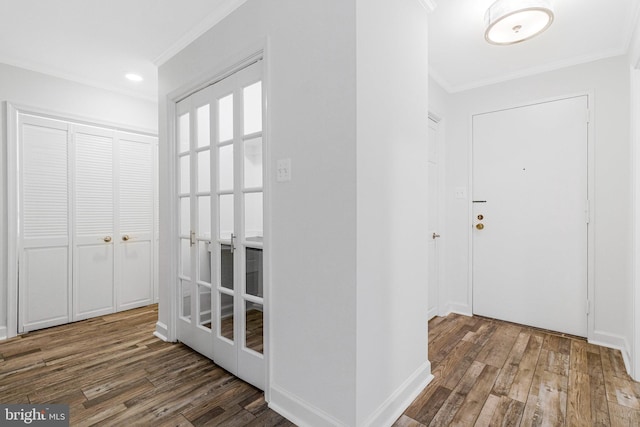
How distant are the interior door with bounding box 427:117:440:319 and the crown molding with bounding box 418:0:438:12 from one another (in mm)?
1333

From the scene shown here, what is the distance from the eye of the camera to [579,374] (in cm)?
220

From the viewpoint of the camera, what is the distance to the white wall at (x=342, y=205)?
58.6 inches

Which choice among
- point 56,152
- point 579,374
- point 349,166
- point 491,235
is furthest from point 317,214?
point 56,152

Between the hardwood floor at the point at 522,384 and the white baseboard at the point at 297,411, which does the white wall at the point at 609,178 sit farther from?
the white baseboard at the point at 297,411

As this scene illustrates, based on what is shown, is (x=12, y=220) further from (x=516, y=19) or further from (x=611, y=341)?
(x=611, y=341)

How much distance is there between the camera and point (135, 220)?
376cm

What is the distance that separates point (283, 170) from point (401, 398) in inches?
57.9

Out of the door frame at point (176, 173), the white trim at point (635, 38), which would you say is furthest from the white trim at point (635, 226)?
the door frame at point (176, 173)

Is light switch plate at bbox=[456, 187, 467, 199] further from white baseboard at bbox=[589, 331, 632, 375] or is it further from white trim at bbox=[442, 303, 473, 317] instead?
white baseboard at bbox=[589, 331, 632, 375]

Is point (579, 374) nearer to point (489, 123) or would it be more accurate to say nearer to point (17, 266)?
point (489, 123)

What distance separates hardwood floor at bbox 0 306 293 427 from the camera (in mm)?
1756

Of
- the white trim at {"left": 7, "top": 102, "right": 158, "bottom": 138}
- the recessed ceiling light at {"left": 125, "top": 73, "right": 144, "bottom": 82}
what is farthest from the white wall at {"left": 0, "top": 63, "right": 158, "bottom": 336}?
the recessed ceiling light at {"left": 125, "top": 73, "right": 144, "bottom": 82}

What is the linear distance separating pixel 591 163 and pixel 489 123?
37.5 inches

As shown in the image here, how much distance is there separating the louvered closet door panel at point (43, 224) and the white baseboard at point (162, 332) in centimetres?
116
